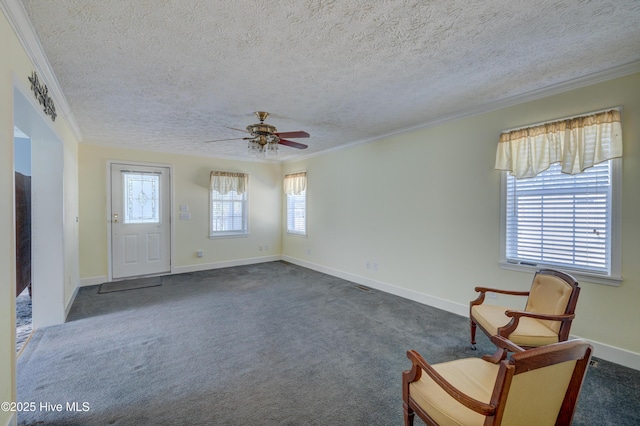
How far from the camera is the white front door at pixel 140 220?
5070 mm

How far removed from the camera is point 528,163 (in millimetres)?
2879

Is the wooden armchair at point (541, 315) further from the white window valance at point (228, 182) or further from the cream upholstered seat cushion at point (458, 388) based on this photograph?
the white window valance at point (228, 182)

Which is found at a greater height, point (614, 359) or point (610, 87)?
point (610, 87)

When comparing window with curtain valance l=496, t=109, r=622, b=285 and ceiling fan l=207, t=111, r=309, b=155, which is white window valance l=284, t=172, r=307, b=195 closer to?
ceiling fan l=207, t=111, r=309, b=155

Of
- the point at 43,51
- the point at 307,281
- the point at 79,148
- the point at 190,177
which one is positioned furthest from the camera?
the point at 190,177

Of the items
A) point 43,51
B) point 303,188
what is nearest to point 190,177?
point 303,188

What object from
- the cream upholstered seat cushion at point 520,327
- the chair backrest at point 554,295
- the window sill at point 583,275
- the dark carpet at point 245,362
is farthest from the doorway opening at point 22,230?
the window sill at point 583,275

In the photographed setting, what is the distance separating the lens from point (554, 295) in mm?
2291

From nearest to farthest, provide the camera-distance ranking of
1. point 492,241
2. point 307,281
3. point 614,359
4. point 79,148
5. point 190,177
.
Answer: point 614,359
point 492,241
point 79,148
point 307,281
point 190,177

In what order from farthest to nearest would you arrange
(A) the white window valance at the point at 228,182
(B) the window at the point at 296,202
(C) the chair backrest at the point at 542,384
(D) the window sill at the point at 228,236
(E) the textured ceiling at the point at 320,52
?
(B) the window at the point at 296,202
(D) the window sill at the point at 228,236
(A) the white window valance at the point at 228,182
(E) the textured ceiling at the point at 320,52
(C) the chair backrest at the point at 542,384

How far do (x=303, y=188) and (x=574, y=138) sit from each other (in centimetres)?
445

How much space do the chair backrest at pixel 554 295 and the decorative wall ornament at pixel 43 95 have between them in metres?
4.32

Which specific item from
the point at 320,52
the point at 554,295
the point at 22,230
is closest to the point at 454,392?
the point at 554,295

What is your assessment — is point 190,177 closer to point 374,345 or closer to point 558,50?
point 374,345
